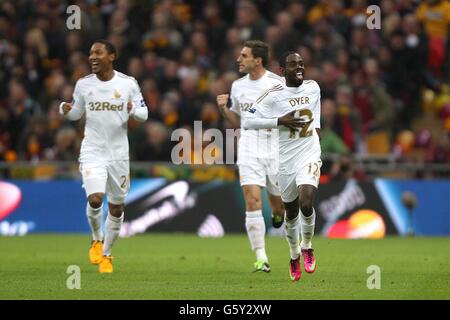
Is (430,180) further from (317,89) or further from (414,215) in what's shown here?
(317,89)

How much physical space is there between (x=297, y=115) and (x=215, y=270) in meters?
2.48

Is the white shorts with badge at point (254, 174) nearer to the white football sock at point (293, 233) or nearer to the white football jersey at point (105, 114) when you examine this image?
the white football sock at point (293, 233)

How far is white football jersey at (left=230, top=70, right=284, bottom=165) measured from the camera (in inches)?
604

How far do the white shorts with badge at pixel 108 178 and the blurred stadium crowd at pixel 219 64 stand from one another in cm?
774

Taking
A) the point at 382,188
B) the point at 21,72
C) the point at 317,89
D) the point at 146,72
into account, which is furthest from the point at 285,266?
the point at 21,72

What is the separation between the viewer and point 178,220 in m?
23.2

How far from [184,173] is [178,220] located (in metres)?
0.93

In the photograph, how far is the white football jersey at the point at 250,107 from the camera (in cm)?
1534

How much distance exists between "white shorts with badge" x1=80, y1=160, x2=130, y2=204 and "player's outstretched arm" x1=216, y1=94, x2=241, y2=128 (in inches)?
56.7

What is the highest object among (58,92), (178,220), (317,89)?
(317,89)

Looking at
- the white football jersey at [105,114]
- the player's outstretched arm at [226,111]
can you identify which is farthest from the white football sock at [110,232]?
the player's outstretched arm at [226,111]

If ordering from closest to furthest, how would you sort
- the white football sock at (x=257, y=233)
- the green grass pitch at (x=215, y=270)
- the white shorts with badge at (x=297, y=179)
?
1. the green grass pitch at (x=215, y=270)
2. the white shorts with badge at (x=297, y=179)
3. the white football sock at (x=257, y=233)

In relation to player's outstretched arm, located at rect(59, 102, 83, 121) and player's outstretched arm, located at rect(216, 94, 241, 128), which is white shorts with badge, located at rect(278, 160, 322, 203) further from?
player's outstretched arm, located at rect(59, 102, 83, 121)

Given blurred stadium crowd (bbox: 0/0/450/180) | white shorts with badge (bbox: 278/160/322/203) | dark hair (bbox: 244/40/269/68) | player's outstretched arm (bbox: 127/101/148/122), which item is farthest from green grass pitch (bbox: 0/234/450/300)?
dark hair (bbox: 244/40/269/68)
